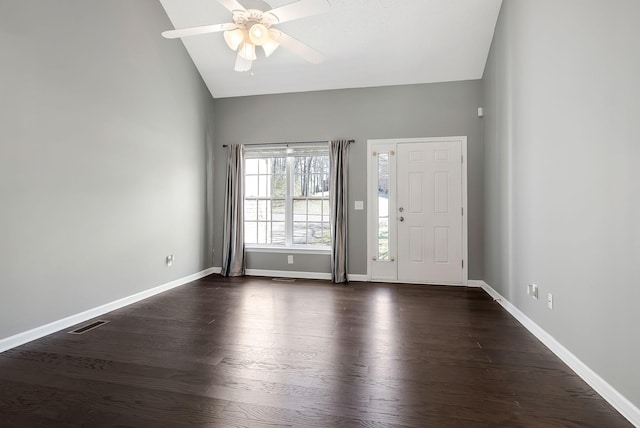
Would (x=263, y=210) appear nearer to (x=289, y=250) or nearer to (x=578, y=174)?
(x=289, y=250)

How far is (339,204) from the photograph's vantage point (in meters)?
4.76

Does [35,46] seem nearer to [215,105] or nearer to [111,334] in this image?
[111,334]

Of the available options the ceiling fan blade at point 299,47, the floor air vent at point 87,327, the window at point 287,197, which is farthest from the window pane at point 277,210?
the floor air vent at point 87,327

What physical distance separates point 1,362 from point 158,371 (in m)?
1.16

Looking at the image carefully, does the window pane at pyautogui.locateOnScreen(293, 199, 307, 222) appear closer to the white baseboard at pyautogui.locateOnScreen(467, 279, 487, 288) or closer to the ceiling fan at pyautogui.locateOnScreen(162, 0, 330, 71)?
the ceiling fan at pyautogui.locateOnScreen(162, 0, 330, 71)

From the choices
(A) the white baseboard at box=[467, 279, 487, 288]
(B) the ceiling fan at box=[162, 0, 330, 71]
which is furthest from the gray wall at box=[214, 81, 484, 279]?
(B) the ceiling fan at box=[162, 0, 330, 71]

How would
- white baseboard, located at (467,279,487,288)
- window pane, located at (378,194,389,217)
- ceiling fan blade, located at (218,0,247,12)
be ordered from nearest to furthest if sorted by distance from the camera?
ceiling fan blade, located at (218,0,247,12) < white baseboard, located at (467,279,487,288) < window pane, located at (378,194,389,217)

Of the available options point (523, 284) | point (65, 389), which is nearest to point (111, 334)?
point (65, 389)

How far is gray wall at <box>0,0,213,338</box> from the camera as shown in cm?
243

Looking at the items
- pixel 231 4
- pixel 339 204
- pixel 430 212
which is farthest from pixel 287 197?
pixel 231 4

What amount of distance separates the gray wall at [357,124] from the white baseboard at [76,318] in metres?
1.40

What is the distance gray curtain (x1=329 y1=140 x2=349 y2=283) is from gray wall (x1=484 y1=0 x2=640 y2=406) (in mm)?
2152

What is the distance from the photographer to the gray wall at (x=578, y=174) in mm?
1609

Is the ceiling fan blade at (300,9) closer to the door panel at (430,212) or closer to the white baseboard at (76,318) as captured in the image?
the door panel at (430,212)
